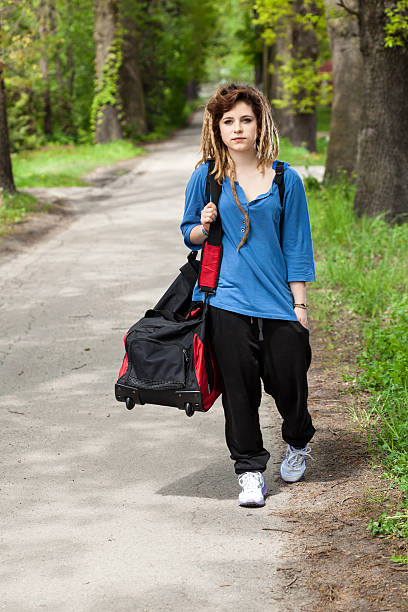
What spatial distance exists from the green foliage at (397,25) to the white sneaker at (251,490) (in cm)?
713

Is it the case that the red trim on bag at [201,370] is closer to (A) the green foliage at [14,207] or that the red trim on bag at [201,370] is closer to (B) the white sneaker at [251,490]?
(B) the white sneaker at [251,490]

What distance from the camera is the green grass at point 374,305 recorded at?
180 inches

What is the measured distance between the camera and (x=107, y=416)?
213 inches

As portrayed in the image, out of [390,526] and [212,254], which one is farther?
[212,254]

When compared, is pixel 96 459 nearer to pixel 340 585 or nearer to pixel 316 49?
pixel 340 585

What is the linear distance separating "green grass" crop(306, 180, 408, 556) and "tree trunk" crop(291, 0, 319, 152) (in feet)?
41.3

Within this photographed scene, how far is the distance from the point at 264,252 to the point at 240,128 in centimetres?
57

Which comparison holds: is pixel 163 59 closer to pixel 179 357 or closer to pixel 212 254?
pixel 212 254

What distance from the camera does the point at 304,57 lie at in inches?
971

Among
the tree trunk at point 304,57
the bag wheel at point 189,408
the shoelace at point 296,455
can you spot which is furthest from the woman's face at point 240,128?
the tree trunk at point 304,57

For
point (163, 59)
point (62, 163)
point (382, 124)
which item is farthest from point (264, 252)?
point (163, 59)

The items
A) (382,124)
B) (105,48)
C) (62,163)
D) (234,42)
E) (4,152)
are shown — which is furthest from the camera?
(234,42)

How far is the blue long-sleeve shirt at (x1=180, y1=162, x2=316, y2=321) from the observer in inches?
153

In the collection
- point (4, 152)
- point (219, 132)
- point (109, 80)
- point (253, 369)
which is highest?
point (219, 132)
